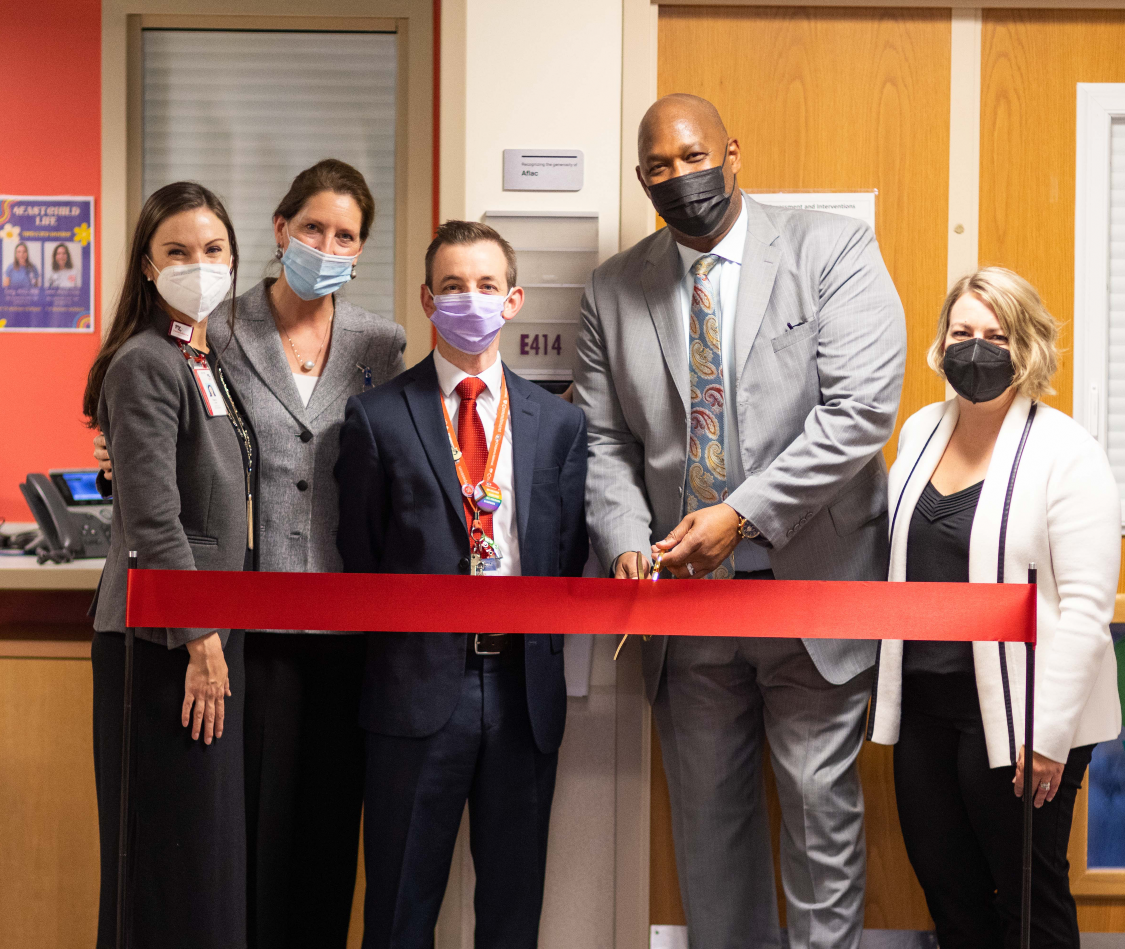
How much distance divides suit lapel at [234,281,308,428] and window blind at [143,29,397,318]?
1321 millimetres

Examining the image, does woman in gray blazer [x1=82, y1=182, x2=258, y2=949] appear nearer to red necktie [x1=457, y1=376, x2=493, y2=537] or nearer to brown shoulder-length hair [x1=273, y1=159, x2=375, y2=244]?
brown shoulder-length hair [x1=273, y1=159, x2=375, y2=244]

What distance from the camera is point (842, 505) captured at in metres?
1.94

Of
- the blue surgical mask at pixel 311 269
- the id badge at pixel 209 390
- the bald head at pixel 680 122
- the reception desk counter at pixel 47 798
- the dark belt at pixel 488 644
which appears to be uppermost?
the bald head at pixel 680 122

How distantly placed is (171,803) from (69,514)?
1217mm

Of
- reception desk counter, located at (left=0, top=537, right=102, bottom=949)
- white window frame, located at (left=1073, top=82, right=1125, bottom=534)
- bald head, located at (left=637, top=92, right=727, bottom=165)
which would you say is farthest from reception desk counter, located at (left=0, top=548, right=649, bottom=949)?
white window frame, located at (left=1073, top=82, right=1125, bottom=534)

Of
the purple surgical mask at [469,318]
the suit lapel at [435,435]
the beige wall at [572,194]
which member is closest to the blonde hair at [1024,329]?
the beige wall at [572,194]

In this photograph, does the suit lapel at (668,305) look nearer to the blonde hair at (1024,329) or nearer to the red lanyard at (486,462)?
the red lanyard at (486,462)

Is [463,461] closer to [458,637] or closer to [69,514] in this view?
[458,637]

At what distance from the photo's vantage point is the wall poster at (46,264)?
325 centimetres

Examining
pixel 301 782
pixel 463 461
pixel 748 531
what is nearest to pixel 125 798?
pixel 301 782

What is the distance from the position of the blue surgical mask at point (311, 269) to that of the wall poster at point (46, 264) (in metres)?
1.79

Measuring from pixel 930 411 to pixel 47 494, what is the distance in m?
2.48

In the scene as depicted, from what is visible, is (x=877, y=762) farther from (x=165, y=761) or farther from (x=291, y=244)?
(x=291, y=244)

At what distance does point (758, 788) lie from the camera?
209cm
